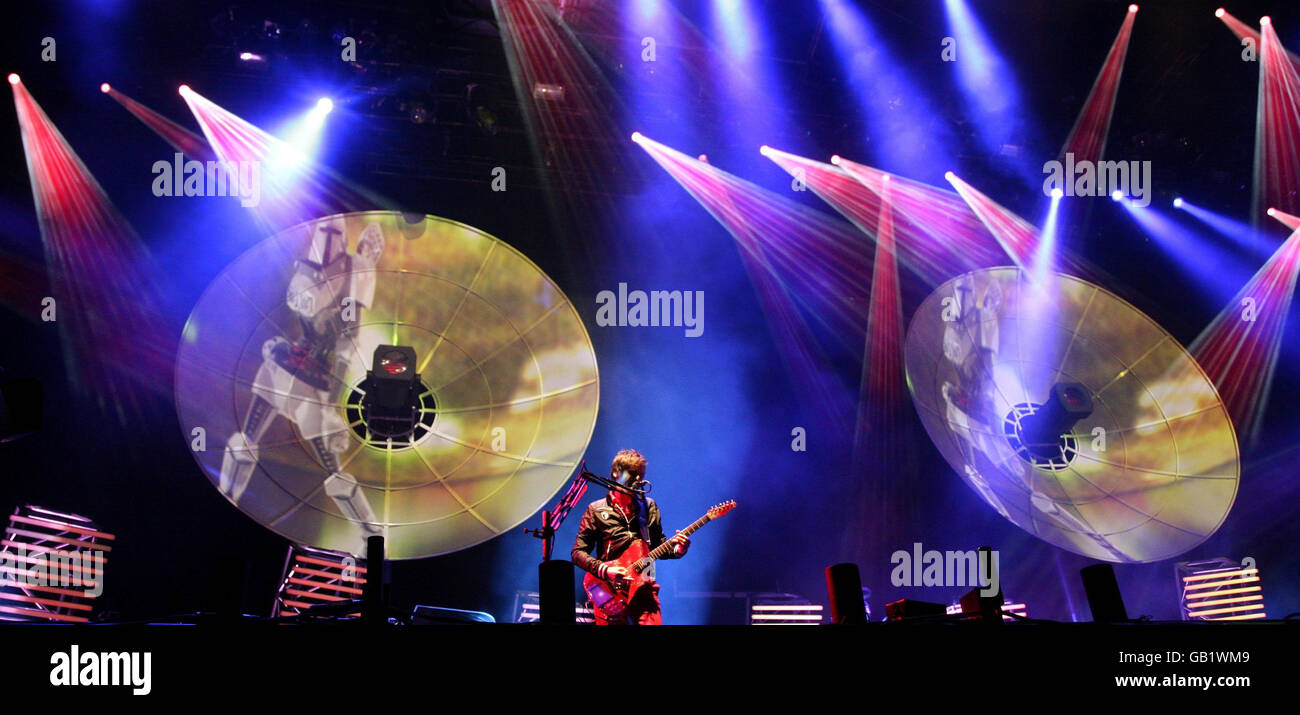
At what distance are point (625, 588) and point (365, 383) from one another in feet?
11.4

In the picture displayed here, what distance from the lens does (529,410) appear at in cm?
872

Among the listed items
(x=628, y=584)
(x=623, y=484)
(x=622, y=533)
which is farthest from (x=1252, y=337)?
(x=628, y=584)

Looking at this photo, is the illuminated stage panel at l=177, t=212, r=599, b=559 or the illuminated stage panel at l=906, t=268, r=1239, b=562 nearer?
the illuminated stage panel at l=177, t=212, r=599, b=559

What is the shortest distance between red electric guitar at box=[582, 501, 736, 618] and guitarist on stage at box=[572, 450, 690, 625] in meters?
0.02

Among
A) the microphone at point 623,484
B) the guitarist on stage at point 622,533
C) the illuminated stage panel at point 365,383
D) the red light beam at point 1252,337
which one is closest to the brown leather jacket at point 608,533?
the guitarist on stage at point 622,533

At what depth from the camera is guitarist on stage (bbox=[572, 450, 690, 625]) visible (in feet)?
20.3

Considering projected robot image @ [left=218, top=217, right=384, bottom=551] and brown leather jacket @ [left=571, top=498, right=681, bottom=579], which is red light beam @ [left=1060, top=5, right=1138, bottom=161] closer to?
brown leather jacket @ [left=571, top=498, right=681, bottom=579]

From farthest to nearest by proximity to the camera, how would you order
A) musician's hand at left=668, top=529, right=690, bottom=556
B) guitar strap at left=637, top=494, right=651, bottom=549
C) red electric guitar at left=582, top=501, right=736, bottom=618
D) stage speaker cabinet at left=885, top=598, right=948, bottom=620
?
1. guitar strap at left=637, top=494, right=651, bottom=549
2. musician's hand at left=668, top=529, right=690, bottom=556
3. red electric guitar at left=582, top=501, right=736, bottom=618
4. stage speaker cabinet at left=885, top=598, right=948, bottom=620

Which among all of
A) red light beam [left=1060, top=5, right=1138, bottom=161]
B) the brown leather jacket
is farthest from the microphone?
red light beam [left=1060, top=5, right=1138, bottom=161]

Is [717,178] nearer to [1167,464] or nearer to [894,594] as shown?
[894,594]

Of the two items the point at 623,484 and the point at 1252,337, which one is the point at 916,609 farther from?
the point at 1252,337

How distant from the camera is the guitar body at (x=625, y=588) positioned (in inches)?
242

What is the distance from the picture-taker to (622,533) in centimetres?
645
